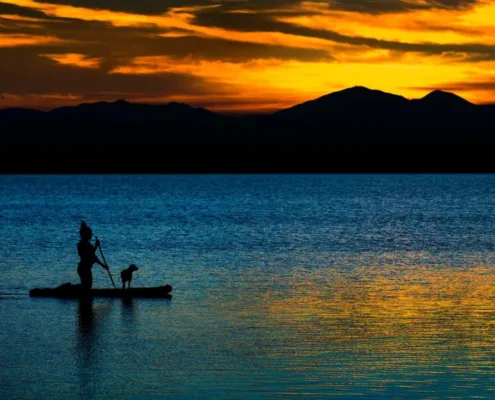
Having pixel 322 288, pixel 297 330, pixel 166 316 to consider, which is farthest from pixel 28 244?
pixel 297 330

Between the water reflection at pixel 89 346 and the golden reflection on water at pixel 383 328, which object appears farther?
the golden reflection on water at pixel 383 328

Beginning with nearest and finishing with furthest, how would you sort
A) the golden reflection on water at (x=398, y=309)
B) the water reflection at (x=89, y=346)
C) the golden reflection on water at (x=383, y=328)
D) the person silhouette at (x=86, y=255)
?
the water reflection at (x=89, y=346)
the golden reflection on water at (x=383, y=328)
the golden reflection on water at (x=398, y=309)
the person silhouette at (x=86, y=255)

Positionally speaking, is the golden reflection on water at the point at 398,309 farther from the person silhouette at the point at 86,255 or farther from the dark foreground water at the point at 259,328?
the person silhouette at the point at 86,255

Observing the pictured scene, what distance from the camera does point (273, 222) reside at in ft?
215

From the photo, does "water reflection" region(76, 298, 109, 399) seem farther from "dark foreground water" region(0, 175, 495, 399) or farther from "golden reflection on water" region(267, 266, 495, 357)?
"golden reflection on water" region(267, 266, 495, 357)

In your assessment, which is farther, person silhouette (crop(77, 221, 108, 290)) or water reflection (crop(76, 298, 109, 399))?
person silhouette (crop(77, 221, 108, 290))

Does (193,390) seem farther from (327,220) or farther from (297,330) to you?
(327,220)

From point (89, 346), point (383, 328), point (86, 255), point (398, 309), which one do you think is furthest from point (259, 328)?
point (86, 255)

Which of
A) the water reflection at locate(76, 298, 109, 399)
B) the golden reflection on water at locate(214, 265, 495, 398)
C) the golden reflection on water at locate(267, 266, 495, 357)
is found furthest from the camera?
the golden reflection on water at locate(267, 266, 495, 357)

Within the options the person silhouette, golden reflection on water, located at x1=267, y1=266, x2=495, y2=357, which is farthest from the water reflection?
golden reflection on water, located at x1=267, y1=266, x2=495, y2=357

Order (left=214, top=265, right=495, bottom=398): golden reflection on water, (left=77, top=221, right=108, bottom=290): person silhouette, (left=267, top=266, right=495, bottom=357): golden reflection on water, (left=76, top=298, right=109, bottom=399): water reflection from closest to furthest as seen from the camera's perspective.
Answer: (left=76, top=298, right=109, bottom=399): water reflection
(left=214, top=265, right=495, bottom=398): golden reflection on water
(left=267, top=266, right=495, bottom=357): golden reflection on water
(left=77, top=221, right=108, bottom=290): person silhouette

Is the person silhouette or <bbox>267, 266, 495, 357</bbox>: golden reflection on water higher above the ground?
the person silhouette

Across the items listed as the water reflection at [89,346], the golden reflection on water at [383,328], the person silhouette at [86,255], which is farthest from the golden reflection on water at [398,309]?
the person silhouette at [86,255]

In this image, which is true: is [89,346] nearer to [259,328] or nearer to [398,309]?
[259,328]
